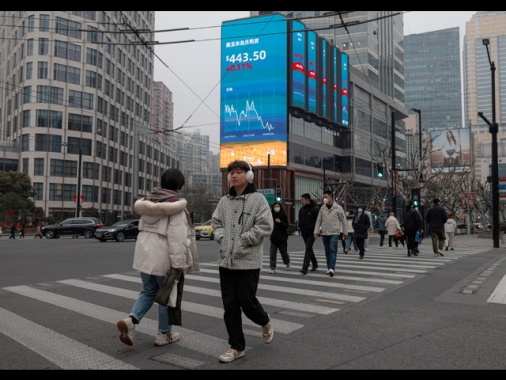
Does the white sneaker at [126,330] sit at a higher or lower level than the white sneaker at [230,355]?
higher

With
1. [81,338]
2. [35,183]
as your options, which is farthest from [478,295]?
[35,183]

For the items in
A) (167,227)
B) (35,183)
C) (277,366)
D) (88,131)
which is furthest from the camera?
(88,131)

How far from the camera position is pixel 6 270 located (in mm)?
11430

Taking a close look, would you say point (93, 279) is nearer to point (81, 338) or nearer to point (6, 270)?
point (6, 270)

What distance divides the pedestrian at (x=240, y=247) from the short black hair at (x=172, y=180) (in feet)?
1.83

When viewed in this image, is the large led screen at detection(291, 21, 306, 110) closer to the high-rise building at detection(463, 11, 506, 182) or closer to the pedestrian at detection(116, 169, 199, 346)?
the high-rise building at detection(463, 11, 506, 182)

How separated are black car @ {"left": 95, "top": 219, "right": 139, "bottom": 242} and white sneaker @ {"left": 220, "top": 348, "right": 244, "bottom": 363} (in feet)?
84.8

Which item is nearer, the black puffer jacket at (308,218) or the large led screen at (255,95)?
the black puffer jacket at (308,218)

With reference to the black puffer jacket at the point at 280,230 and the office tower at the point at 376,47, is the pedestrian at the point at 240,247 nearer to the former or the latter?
the black puffer jacket at the point at 280,230

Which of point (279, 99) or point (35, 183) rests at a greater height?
point (279, 99)

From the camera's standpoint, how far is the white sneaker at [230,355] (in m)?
4.00

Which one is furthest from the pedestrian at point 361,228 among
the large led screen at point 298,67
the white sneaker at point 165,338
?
the large led screen at point 298,67

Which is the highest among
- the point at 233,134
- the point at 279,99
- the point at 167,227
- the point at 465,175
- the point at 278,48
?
the point at 278,48

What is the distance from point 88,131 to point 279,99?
28.8m
